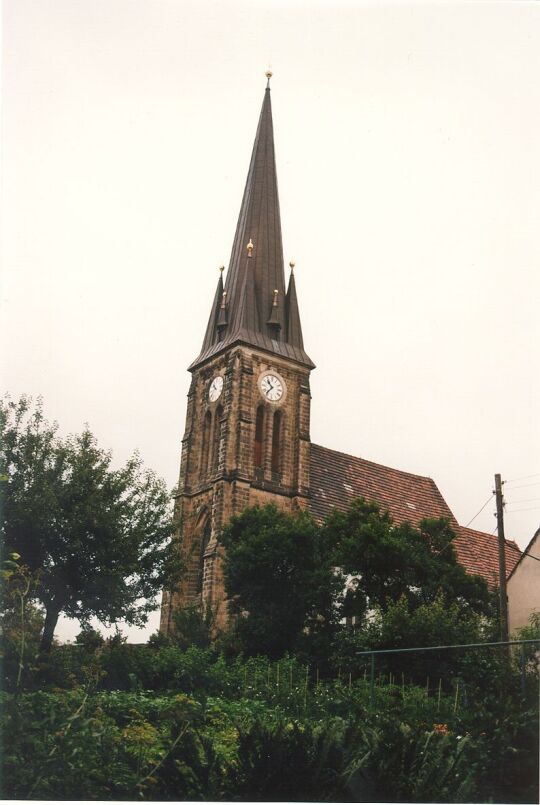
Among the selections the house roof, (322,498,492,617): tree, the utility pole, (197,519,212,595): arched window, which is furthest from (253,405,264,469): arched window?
the utility pole

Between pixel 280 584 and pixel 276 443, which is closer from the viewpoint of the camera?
pixel 280 584

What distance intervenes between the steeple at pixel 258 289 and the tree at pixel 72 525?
18290mm

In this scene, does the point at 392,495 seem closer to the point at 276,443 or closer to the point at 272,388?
the point at 276,443

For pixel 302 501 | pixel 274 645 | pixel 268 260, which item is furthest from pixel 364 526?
pixel 268 260

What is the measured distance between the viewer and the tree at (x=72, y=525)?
86.7 ft

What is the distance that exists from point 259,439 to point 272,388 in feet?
9.44

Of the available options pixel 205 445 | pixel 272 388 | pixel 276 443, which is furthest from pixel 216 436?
→ pixel 272 388

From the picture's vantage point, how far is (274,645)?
1128 inches

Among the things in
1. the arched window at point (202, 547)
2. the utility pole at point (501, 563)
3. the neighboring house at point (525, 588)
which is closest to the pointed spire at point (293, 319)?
the arched window at point (202, 547)

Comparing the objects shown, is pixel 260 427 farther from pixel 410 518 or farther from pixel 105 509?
pixel 105 509

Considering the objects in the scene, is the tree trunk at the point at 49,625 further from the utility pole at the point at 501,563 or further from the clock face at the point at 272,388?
the clock face at the point at 272,388

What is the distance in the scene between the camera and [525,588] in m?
25.4

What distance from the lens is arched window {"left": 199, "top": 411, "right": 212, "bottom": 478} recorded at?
4541 cm

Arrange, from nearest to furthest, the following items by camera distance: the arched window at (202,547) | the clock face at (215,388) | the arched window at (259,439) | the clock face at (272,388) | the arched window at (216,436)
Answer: the arched window at (202,547), the arched window at (259,439), the arched window at (216,436), the clock face at (272,388), the clock face at (215,388)
